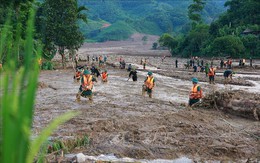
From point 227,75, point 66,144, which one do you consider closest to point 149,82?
point 66,144

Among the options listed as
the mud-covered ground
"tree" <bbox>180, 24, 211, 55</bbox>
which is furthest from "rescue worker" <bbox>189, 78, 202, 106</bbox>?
"tree" <bbox>180, 24, 211, 55</bbox>

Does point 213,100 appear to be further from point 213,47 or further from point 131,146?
point 213,47

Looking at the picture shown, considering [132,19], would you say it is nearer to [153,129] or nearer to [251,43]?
[251,43]

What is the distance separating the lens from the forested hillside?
107938mm

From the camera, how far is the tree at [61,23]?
29.4 meters

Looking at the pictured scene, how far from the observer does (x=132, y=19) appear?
12225 cm

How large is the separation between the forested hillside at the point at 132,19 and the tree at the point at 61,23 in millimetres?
60422

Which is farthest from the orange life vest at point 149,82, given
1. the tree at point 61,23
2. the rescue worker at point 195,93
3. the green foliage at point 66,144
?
the tree at point 61,23

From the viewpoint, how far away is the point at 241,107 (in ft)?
35.3

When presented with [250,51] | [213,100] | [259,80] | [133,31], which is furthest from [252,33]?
[133,31]

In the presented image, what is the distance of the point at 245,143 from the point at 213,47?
126 feet

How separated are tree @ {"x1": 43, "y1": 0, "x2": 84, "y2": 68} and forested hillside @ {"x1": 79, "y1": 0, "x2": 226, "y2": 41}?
60422 millimetres

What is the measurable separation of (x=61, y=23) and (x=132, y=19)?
308ft

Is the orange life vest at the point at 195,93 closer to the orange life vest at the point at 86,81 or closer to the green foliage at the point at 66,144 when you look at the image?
the orange life vest at the point at 86,81
